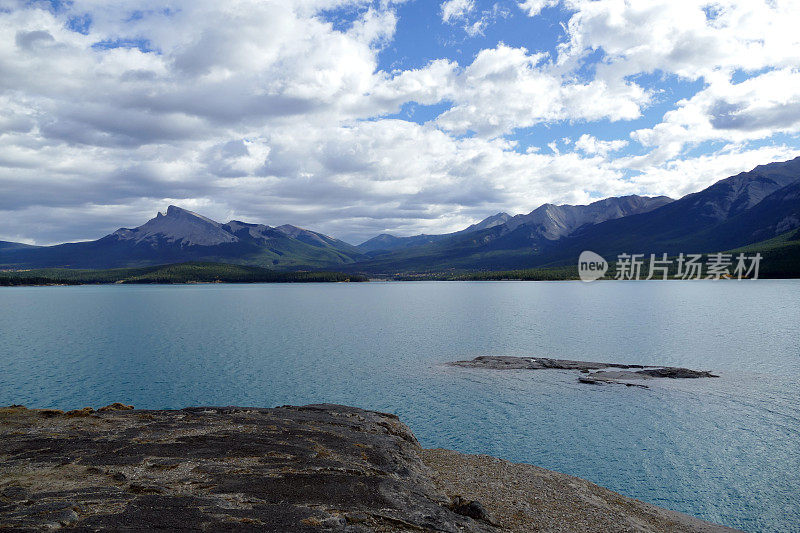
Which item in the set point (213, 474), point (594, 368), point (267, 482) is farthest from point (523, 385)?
point (213, 474)

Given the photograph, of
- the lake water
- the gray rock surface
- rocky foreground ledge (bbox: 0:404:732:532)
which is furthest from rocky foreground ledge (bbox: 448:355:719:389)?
the gray rock surface

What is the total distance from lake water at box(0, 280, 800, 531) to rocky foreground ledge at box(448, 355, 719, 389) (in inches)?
108

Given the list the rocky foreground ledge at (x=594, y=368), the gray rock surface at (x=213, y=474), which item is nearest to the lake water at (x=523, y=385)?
the rocky foreground ledge at (x=594, y=368)

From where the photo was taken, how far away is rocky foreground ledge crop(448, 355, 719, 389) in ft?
204

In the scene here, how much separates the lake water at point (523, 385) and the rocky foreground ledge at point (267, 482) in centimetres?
619

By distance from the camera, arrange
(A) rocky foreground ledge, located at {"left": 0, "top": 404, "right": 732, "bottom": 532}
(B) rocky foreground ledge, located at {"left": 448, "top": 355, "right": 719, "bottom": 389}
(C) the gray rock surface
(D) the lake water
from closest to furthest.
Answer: (C) the gray rock surface → (A) rocky foreground ledge, located at {"left": 0, "top": 404, "right": 732, "bottom": 532} → (D) the lake water → (B) rocky foreground ledge, located at {"left": 448, "top": 355, "right": 719, "bottom": 389}

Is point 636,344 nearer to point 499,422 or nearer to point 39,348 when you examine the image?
point 499,422

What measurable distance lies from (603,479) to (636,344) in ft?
214

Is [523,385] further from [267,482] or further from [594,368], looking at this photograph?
[267,482]

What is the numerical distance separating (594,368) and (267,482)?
56901mm

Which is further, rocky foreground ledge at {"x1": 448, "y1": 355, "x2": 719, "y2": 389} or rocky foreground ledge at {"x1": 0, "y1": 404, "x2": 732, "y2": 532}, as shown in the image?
rocky foreground ledge at {"x1": 448, "y1": 355, "x2": 719, "y2": 389}

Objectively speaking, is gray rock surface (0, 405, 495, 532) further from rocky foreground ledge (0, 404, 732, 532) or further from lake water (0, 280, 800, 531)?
lake water (0, 280, 800, 531)

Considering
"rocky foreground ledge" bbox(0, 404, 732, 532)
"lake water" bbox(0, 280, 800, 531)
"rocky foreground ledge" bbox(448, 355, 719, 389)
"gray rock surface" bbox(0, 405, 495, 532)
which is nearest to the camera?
"gray rock surface" bbox(0, 405, 495, 532)

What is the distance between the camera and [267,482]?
86.7 ft
